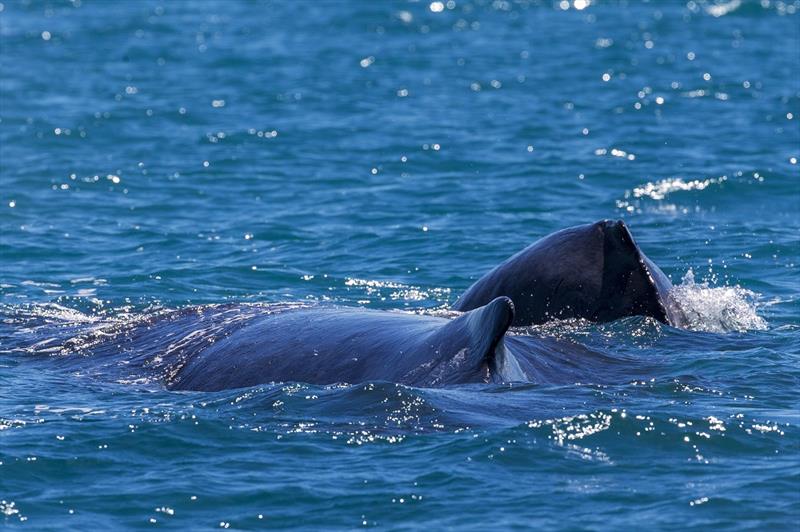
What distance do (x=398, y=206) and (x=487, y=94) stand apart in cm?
921

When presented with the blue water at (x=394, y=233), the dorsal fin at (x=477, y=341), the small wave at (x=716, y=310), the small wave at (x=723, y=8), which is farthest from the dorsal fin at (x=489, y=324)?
the small wave at (x=723, y=8)

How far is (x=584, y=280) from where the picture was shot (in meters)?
10.8

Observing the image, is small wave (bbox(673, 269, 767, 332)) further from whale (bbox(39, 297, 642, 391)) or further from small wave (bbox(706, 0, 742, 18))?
small wave (bbox(706, 0, 742, 18))

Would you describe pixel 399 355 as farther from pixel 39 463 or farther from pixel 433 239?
pixel 433 239

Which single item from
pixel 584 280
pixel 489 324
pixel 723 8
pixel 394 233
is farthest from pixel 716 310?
pixel 723 8

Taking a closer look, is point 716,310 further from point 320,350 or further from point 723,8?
point 723,8

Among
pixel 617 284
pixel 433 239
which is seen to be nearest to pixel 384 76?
pixel 433 239

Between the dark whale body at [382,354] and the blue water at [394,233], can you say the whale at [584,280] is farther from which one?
the dark whale body at [382,354]

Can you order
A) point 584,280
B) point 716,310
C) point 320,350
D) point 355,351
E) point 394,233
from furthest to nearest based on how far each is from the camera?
point 394,233 → point 716,310 → point 584,280 → point 320,350 → point 355,351

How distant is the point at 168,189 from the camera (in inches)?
821

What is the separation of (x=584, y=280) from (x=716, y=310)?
1862 millimetres

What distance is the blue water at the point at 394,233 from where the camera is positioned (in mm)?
8391

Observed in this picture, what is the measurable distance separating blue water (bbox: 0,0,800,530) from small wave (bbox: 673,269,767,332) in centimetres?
5

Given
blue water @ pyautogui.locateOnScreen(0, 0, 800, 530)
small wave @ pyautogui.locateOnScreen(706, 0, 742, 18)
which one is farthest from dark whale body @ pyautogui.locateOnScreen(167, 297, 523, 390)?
small wave @ pyautogui.locateOnScreen(706, 0, 742, 18)
